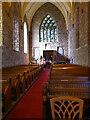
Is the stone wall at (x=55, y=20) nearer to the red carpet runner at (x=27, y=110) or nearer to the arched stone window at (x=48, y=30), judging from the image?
the arched stone window at (x=48, y=30)

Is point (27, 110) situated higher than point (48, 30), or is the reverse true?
point (48, 30)

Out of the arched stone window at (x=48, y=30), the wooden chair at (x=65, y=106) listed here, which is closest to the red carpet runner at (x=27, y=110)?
the wooden chair at (x=65, y=106)

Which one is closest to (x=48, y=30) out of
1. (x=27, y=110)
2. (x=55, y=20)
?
(x=55, y=20)

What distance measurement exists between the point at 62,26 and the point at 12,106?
16.2m

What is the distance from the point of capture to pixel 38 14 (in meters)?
18.3

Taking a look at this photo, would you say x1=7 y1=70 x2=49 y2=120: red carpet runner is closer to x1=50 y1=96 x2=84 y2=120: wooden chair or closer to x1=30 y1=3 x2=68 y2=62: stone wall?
x1=50 y1=96 x2=84 y2=120: wooden chair

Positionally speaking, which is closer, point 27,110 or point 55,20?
point 27,110

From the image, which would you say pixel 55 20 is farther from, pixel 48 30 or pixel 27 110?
pixel 27 110

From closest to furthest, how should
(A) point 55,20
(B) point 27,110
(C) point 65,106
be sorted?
1. (C) point 65,106
2. (B) point 27,110
3. (A) point 55,20

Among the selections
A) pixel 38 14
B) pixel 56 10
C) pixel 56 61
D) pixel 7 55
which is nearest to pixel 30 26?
pixel 38 14

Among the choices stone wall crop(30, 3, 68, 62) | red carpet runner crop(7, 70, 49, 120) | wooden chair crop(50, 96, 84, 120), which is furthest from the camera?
stone wall crop(30, 3, 68, 62)

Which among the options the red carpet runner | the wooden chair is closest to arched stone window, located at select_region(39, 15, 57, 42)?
the red carpet runner

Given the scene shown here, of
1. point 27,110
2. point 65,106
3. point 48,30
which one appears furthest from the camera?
point 48,30

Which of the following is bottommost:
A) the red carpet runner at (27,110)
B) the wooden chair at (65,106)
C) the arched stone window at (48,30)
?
the red carpet runner at (27,110)
